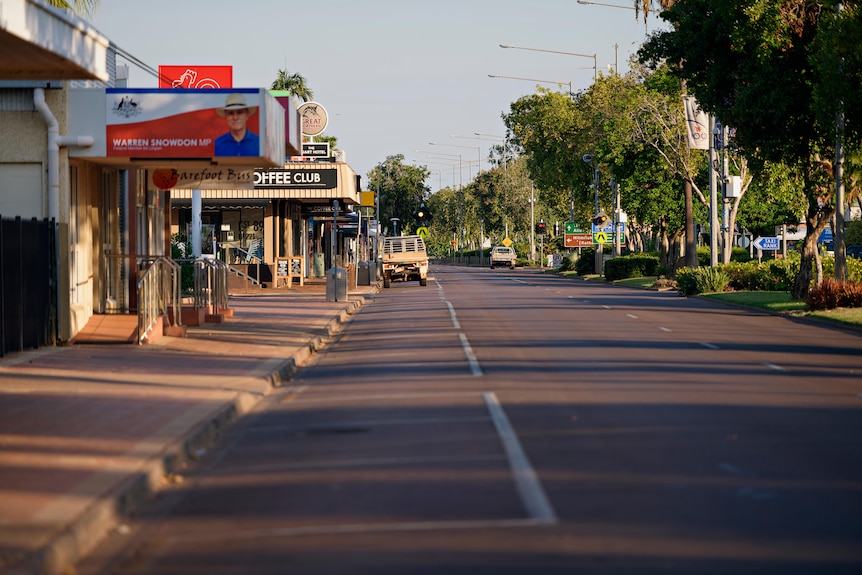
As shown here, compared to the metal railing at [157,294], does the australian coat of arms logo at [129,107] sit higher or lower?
higher

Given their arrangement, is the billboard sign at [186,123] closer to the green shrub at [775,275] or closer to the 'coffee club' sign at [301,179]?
the 'coffee club' sign at [301,179]

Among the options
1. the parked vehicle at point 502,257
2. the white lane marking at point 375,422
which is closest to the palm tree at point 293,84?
the parked vehicle at point 502,257

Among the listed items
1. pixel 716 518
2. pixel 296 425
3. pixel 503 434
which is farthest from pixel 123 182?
pixel 716 518

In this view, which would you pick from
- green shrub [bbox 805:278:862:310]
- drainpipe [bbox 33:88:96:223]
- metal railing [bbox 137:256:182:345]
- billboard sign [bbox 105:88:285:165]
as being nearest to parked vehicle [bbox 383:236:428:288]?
green shrub [bbox 805:278:862:310]

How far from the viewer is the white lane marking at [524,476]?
315 inches

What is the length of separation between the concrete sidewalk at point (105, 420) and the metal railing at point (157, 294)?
48 centimetres

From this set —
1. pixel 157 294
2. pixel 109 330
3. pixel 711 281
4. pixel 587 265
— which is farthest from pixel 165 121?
pixel 587 265

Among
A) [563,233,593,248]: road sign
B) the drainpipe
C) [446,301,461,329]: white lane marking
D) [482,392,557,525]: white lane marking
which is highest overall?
the drainpipe

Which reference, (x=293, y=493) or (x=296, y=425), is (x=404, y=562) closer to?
(x=293, y=493)

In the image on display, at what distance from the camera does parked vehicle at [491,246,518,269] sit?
340 feet

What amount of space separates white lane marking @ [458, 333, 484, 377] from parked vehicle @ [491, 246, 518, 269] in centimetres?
7965

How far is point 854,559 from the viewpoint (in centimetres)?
686

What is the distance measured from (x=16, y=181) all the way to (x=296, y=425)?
11.6 m

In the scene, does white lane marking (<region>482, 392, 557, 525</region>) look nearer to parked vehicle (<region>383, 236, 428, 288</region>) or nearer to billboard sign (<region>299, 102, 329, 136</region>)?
billboard sign (<region>299, 102, 329, 136</region>)
